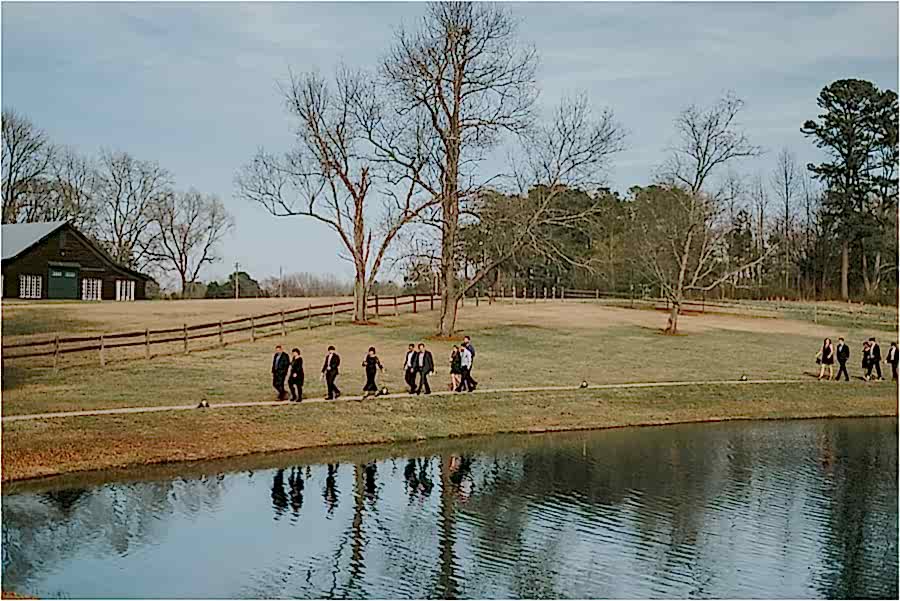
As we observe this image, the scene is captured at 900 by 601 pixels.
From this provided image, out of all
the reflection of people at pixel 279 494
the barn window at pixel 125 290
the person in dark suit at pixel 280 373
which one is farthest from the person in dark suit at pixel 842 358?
the barn window at pixel 125 290

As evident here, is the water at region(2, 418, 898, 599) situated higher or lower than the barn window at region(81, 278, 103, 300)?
lower

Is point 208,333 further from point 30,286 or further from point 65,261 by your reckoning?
point 65,261

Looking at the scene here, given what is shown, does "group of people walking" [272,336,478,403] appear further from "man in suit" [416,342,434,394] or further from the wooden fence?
the wooden fence

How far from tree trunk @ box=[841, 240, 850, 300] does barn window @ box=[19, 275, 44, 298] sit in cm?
2682

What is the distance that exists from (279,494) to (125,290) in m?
21.7

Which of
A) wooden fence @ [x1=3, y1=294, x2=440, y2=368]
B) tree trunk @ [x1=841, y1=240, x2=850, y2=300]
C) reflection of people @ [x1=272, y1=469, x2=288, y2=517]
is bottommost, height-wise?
reflection of people @ [x1=272, y1=469, x2=288, y2=517]

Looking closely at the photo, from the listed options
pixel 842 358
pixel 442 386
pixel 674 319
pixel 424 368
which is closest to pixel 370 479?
pixel 424 368

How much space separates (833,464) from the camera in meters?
19.4

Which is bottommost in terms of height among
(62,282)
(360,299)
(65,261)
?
(360,299)

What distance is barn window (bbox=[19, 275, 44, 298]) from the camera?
98.0 feet

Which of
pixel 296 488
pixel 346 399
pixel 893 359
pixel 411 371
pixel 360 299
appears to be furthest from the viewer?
pixel 360 299

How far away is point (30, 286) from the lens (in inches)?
1194

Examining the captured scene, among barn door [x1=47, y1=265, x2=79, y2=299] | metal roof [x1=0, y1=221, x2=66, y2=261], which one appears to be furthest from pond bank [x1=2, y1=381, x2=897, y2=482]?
metal roof [x1=0, y1=221, x2=66, y2=261]

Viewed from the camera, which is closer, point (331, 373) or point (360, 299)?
point (331, 373)
